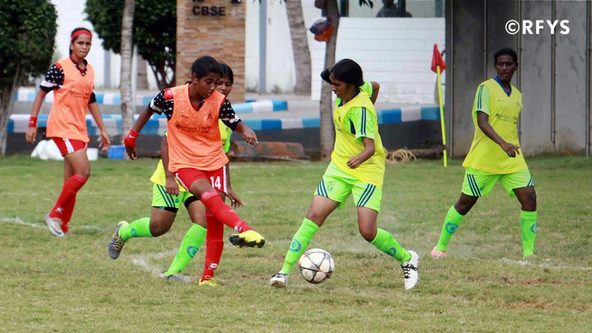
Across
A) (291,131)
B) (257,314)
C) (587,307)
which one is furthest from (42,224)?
(291,131)

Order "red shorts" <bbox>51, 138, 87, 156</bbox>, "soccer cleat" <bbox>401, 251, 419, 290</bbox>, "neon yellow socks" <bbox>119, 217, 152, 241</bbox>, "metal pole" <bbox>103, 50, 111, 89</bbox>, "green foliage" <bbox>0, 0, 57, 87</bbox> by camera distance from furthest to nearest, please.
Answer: "metal pole" <bbox>103, 50, 111, 89</bbox> → "green foliage" <bbox>0, 0, 57, 87</bbox> → "red shorts" <bbox>51, 138, 87, 156</bbox> → "neon yellow socks" <bbox>119, 217, 152, 241</bbox> → "soccer cleat" <bbox>401, 251, 419, 290</bbox>

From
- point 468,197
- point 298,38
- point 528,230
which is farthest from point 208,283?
point 298,38

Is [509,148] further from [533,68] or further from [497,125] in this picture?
[533,68]

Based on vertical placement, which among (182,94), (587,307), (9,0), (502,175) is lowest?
(587,307)

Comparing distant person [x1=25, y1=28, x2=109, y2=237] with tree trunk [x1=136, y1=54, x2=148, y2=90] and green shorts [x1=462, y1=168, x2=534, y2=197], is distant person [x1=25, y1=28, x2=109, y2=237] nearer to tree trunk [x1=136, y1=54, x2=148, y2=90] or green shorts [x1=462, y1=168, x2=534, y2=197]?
green shorts [x1=462, y1=168, x2=534, y2=197]

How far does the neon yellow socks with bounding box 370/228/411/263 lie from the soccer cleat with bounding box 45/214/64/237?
398 centimetres

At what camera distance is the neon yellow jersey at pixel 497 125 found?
35.1ft

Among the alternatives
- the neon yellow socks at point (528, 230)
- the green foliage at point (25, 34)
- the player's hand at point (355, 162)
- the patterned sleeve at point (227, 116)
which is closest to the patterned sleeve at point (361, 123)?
the player's hand at point (355, 162)

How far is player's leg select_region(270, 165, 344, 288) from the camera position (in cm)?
908

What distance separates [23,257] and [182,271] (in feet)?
5.46

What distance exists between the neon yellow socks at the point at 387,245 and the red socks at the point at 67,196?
3824 millimetres

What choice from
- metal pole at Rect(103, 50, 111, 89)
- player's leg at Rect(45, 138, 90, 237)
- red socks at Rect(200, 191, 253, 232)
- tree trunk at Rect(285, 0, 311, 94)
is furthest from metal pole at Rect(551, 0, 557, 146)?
metal pole at Rect(103, 50, 111, 89)

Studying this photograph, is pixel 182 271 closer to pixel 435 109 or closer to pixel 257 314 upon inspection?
pixel 257 314

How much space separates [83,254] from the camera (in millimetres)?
11086
